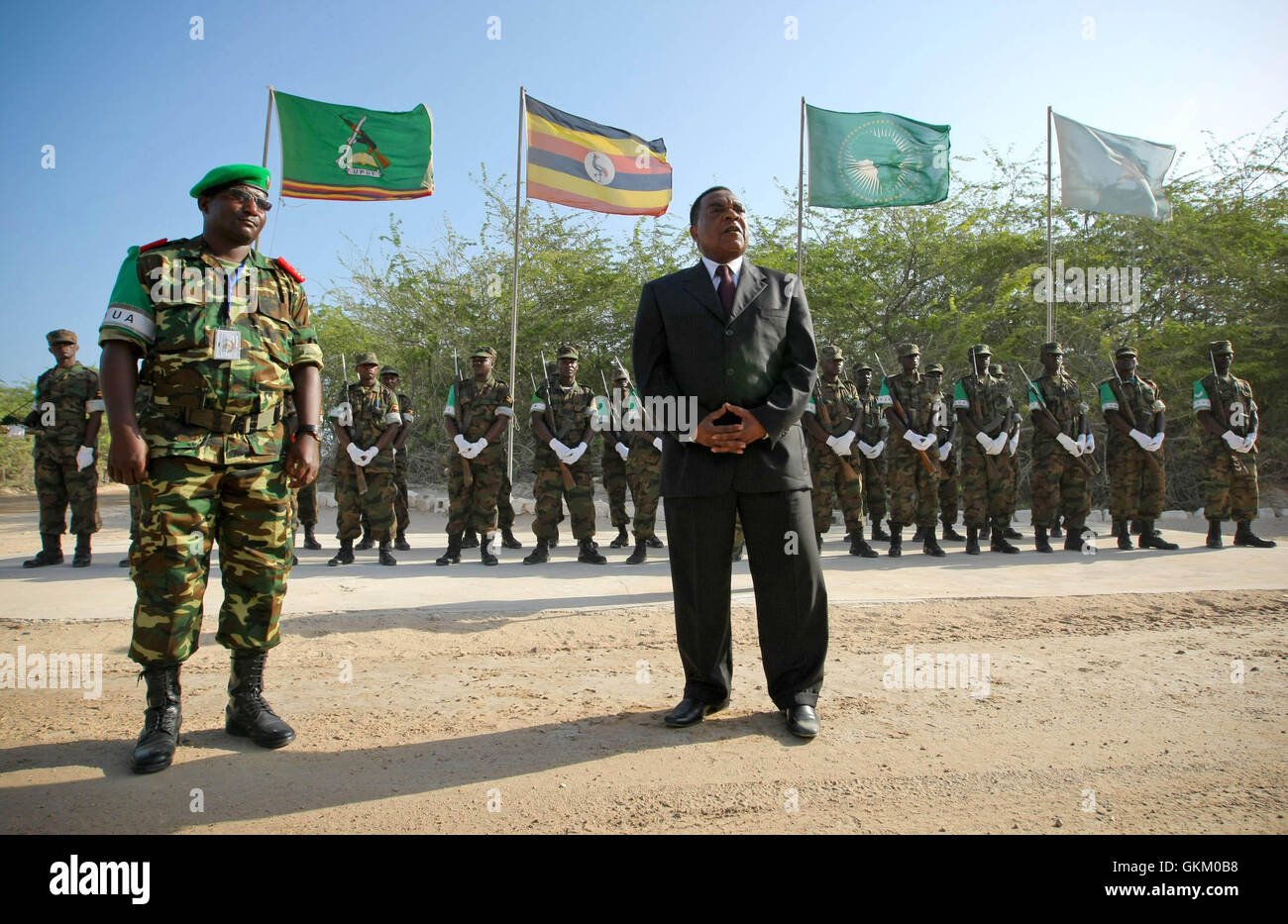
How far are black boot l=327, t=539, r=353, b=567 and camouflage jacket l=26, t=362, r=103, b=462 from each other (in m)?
2.87

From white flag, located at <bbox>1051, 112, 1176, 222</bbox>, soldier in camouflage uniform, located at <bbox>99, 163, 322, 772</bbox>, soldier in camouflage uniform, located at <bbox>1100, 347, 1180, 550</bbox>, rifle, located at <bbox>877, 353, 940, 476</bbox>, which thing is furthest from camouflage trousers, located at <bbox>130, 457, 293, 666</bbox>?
white flag, located at <bbox>1051, 112, 1176, 222</bbox>

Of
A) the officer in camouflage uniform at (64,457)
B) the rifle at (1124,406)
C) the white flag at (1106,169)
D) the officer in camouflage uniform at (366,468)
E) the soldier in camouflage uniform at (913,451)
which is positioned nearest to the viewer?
the officer in camouflage uniform at (64,457)

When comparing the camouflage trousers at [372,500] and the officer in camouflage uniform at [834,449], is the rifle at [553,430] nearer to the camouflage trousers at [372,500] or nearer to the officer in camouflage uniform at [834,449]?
the camouflage trousers at [372,500]

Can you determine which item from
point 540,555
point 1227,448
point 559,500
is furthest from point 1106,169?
point 540,555

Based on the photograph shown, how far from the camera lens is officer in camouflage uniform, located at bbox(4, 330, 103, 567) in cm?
821

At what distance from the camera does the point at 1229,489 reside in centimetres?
943

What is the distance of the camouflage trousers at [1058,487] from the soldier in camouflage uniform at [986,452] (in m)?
0.29

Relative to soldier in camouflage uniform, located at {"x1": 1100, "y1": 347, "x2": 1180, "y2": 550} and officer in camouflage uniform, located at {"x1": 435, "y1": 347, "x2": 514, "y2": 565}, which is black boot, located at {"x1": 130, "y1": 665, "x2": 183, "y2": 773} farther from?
soldier in camouflage uniform, located at {"x1": 1100, "y1": 347, "x2": 1180, "y2": 550}

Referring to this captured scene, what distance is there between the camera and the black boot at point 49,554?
806 centimetres

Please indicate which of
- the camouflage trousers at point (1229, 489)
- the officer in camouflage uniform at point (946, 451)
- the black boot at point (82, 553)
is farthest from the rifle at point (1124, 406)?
the black boot at point (82, 553)

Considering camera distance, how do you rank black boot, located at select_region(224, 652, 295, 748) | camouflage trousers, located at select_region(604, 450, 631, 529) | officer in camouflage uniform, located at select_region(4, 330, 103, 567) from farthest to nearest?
camouflage trousers, located at select_region(604, 450, 631, 529) < officer in camouflage uniform, located at select_region(4, 330, 103, 567) < black boot, located at select_region(224, 652, 295, 748)

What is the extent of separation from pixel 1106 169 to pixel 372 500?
1181cm

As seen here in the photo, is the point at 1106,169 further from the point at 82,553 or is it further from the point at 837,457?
the point at 82,553
